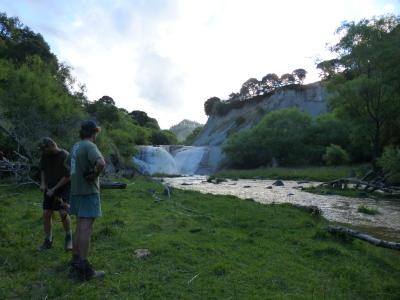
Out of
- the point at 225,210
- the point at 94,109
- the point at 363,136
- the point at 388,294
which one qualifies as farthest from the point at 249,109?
the point at 388,294

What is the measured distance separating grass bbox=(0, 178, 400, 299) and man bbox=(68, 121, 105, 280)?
0.26 meters

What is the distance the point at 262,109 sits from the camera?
78.8m

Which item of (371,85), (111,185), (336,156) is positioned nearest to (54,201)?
(111,185)

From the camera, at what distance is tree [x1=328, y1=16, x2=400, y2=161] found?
85.0ft

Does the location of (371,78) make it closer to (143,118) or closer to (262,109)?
(262,109)

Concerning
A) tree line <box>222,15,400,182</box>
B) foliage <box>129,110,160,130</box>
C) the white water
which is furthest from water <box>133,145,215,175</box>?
foliage <box>129,110,160,130</box>

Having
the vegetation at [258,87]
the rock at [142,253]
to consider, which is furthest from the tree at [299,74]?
the rock at [142,253]

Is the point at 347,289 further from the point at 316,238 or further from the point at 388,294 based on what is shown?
the point at 316,238

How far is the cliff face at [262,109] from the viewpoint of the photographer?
2933 inches

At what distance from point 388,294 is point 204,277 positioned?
9.16 feet

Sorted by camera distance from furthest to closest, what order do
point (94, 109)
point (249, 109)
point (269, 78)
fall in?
point (269, 78), point (249, 109), point (94, 109)

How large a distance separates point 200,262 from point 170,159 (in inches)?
2101

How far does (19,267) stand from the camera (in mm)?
5973

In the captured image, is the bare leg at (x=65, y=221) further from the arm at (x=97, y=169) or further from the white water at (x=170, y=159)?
the white water at (x=170, y=159)
